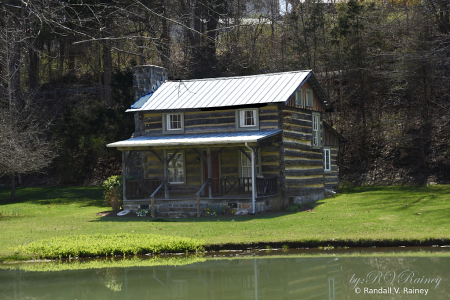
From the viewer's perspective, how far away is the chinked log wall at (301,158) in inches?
914

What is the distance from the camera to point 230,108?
23.6 m

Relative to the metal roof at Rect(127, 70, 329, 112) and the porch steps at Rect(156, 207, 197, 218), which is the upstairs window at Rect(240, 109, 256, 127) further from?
the porch steps at Rect(156, 207, 197, 218)

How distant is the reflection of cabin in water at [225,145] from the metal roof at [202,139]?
0.14 feet

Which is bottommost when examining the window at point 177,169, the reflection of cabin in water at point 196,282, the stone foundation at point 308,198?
the reflection of cabin in water at point 196,282

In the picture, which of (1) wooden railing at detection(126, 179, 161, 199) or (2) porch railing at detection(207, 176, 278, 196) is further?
(1) wooden railing at detection(126, 179, 161, 199)

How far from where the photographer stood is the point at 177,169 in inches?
960

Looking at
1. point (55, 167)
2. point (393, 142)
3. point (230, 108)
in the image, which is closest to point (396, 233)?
point (230, 108)

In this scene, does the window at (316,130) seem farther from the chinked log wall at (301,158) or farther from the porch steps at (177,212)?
the porch steps at (177,212)

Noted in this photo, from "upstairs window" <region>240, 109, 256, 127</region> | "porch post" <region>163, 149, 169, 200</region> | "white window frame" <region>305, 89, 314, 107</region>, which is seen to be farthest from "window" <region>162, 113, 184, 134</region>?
"white window frame" <region>305, 89, 314, 107</region>

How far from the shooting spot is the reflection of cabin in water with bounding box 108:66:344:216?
2209 cm

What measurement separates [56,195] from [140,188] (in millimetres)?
10241

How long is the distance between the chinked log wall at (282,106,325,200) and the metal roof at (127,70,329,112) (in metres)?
1.08

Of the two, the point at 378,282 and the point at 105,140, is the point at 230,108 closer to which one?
the point at 105,140

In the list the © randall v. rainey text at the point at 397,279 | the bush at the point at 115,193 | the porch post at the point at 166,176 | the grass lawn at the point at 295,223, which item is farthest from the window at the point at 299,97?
the © randall v. rainey text at the point at 397,279
